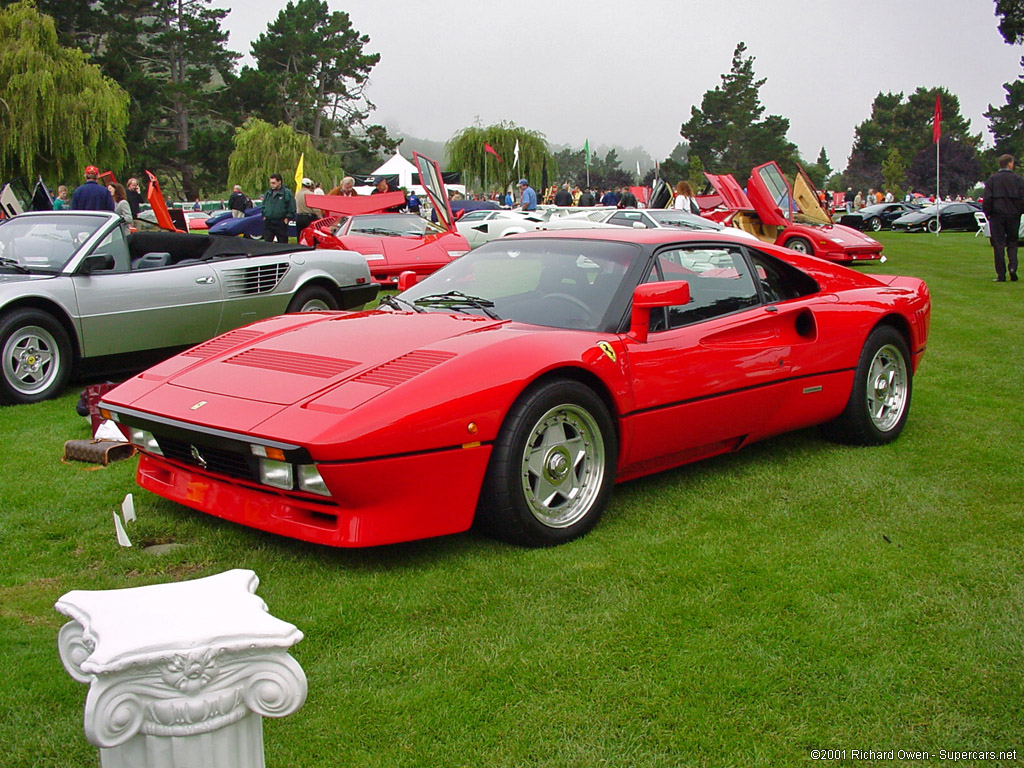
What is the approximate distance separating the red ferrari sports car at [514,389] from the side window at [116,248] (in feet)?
9.54

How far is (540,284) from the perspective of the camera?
437cm

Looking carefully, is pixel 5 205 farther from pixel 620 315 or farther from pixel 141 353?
pixel 620 315

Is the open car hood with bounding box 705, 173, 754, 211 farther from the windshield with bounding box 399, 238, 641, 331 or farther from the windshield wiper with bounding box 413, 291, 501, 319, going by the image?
the windshield wiper with bounding box 413, 291, 501, 319

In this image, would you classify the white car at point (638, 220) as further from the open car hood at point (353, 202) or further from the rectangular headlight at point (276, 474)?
the rectangular headlight at point (276, 474)

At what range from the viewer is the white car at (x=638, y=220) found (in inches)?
587

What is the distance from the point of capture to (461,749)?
227cm

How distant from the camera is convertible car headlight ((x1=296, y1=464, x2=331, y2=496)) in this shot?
3.20 m

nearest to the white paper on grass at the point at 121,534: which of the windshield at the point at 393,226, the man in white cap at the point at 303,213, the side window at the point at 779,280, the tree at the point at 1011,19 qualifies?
the side window at the point at 779,280

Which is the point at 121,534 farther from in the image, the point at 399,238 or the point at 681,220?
the point at 681,220

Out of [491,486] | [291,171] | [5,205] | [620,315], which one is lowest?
[491,486]

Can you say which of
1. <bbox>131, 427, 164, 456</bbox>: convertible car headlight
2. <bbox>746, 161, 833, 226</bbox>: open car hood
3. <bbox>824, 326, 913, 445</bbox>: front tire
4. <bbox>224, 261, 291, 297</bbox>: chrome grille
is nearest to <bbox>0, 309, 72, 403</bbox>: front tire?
<bbox>224, 261, 291, 297</bbox>: chrome grille

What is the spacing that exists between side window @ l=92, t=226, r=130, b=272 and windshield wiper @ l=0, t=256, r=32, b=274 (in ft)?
1.46

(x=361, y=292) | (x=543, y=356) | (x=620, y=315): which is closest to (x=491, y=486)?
(x=543, y=356)

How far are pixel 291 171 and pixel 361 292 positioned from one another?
41991mm
